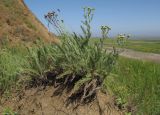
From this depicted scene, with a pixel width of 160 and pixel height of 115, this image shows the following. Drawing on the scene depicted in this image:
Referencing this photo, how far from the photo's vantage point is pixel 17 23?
17.1m

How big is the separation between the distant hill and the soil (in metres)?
8.11

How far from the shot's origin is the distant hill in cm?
1630

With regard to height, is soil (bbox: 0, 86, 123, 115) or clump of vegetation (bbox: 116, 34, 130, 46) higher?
clump of vegetation (bbox: 116, 34, 130, 46)

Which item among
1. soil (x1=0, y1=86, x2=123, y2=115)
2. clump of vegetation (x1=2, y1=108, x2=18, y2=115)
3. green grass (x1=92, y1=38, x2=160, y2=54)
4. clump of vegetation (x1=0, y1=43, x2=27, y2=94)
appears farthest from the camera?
clump of vegetation (x1=0, y1=43, x2=27, y2=94)

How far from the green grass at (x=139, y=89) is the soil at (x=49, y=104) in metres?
0.26

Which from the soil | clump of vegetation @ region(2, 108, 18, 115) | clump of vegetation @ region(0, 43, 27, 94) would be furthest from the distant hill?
clump of vegetation @ region(2, 108, 18, 115)

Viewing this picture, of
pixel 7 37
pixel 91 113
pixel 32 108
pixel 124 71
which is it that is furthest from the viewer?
pixel 7 37

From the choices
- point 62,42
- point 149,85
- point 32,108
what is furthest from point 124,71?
point 32,108

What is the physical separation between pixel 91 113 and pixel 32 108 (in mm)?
1026

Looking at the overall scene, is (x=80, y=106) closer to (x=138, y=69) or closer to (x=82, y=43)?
(x=82, y=43)

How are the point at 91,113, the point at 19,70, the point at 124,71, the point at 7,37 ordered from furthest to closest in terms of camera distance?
the point at 7,37 → the point at 124,71 → the point at 19,70 → the point at 91,113

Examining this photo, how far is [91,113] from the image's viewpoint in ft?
20.6

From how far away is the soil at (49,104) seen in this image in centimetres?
632

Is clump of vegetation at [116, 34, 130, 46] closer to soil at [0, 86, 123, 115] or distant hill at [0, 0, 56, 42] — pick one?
soil at [0, 86, 123, 115]
